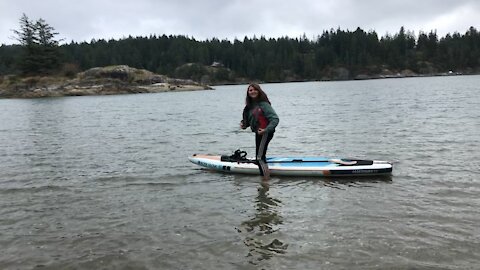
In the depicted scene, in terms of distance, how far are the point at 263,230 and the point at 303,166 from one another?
18.5 feet

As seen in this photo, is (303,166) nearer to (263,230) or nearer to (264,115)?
(264,115)

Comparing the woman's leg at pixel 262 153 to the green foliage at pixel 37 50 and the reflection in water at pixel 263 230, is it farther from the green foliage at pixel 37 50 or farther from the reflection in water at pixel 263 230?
the green foliage at pixel 37 50

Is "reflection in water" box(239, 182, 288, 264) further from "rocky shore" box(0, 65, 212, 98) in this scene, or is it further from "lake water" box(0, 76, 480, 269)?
"rocky shore" box(0, 65, 212, 98)

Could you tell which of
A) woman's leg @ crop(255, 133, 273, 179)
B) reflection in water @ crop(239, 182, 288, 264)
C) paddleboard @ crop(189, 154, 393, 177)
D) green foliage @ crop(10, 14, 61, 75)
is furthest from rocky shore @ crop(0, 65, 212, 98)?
reflection in water @ crop(239, 182, 288, 264)

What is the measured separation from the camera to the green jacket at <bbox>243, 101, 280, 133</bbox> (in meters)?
13.2

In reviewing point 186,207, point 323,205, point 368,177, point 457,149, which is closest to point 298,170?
point 368,177

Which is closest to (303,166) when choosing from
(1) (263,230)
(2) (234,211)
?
(2) (234,211)

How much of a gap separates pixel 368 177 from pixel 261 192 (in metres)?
3.71

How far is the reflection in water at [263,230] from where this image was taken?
759cm

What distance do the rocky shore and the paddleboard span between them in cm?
7694

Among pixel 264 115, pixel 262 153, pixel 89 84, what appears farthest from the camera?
pixel 89 84

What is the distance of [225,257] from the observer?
7.46 meters

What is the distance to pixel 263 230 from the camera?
8.81 m

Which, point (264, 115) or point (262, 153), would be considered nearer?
point (264, 115)
